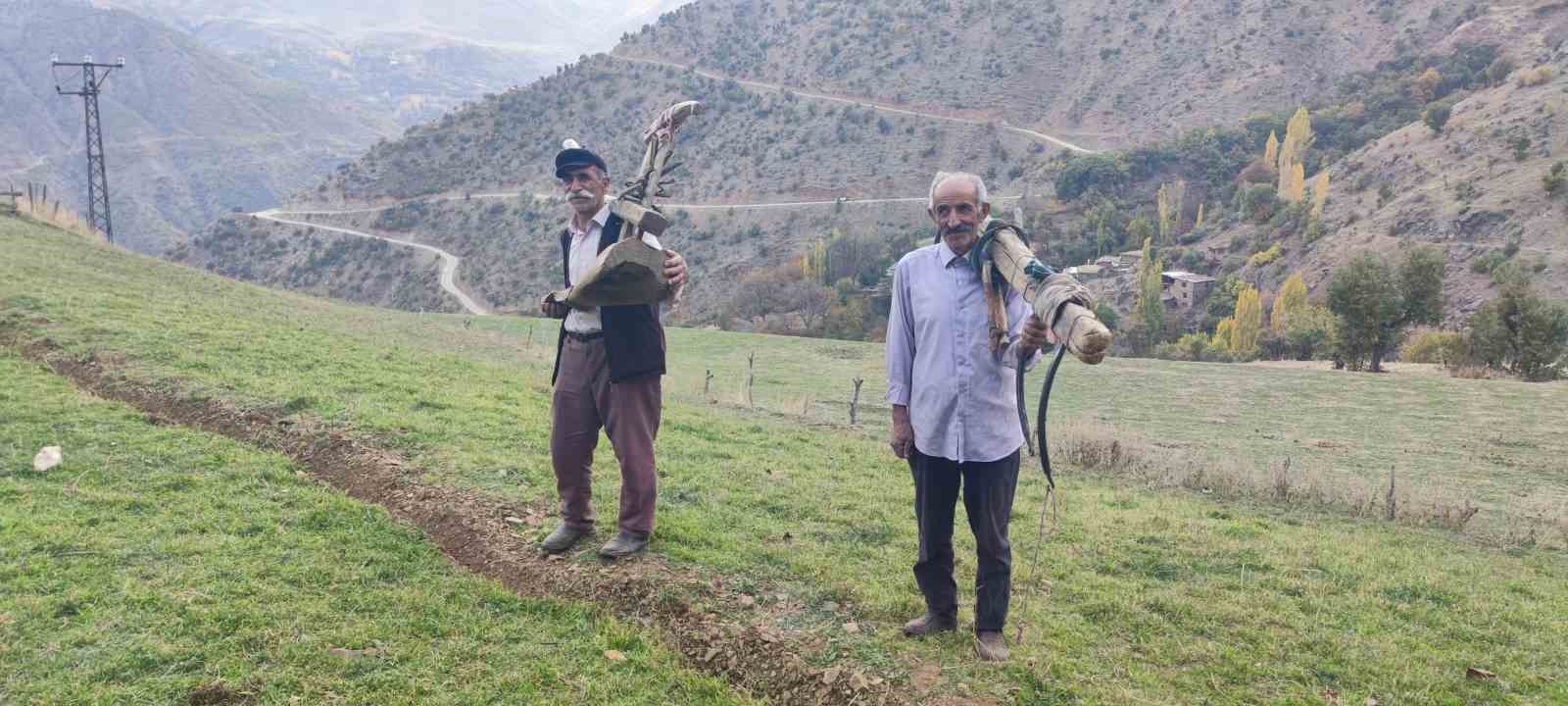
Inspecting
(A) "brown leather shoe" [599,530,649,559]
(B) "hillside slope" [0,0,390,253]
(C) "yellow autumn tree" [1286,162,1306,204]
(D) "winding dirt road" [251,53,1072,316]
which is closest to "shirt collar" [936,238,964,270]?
(A) "brown leather shoe" [599,530,649,559]

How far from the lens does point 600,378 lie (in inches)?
231

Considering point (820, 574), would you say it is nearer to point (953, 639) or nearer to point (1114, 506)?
point (953, 639)

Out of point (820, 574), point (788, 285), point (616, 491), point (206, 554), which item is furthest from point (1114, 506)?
point (788, 285)

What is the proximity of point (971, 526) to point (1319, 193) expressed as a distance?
6087cm

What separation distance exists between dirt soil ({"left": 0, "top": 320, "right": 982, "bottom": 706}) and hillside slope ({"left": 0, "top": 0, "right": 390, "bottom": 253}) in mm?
117482

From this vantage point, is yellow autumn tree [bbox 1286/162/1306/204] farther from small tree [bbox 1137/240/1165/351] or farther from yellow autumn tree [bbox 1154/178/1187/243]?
small tree [bbox 1137/240/1165/351]

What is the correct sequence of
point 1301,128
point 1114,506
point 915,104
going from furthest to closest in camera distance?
point 915,104
point 1301,128
point 1114,506

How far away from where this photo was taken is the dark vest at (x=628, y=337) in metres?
5.63

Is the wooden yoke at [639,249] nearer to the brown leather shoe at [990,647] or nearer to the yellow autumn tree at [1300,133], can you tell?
the brown leather shoe at [990,647]

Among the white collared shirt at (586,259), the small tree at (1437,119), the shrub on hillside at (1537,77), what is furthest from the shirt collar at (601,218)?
the shrub on hillside at (1537,77)

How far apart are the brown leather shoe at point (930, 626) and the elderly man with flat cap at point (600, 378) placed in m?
1.96

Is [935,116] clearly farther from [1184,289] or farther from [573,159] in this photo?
[573,159]

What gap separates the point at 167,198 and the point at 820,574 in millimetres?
141273

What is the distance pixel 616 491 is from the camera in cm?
767
